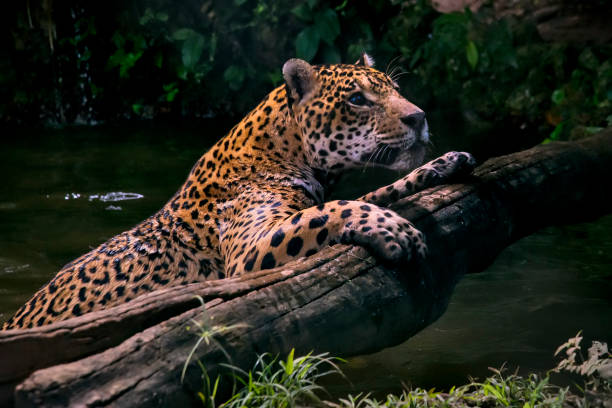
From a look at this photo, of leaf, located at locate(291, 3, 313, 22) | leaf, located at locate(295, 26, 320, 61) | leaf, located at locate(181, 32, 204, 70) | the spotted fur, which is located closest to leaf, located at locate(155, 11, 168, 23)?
leaf, located at locate(181, 32, 204, 70)

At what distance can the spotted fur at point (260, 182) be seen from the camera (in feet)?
15.0

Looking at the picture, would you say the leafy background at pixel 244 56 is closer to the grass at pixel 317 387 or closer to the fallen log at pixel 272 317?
the fallen log at pixel 272 317

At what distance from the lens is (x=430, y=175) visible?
4.91m

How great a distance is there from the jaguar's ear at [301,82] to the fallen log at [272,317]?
1091mm

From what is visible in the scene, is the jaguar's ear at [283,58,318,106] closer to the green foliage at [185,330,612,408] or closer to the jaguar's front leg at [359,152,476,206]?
the jaguar's front leg at [359,152,476,206]

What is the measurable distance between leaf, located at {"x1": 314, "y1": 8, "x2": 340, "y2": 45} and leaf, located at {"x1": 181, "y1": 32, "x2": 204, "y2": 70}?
89.1 inches

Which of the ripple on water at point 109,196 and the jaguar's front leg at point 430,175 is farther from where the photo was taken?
the ripple on water at point 109,196

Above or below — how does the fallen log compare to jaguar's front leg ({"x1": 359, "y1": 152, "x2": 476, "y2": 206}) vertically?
below

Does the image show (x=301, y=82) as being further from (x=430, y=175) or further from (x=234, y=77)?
(x=234, y=77)

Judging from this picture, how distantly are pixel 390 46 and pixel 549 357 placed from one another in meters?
9.82

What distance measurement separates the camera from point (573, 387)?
4.18 meters

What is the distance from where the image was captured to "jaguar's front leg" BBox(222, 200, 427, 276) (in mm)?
3807

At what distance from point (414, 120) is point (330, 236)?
130 centimetres

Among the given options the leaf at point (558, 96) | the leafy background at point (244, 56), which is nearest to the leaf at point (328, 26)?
the leafy background at point (244, 56)
